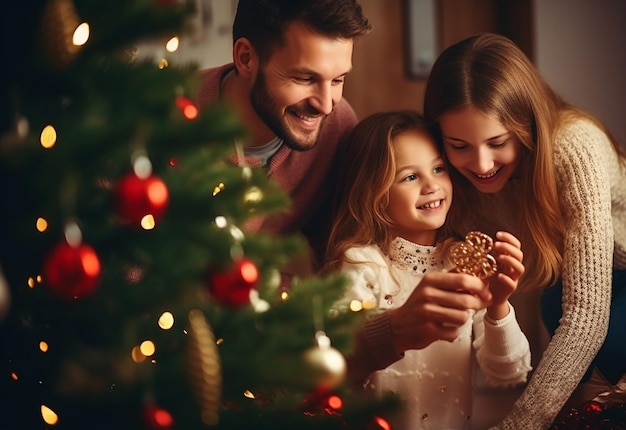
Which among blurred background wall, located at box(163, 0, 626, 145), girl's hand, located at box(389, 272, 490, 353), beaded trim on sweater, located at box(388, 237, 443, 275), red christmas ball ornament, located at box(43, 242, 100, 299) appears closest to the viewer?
red christmas ball ornament, located at box(43, 242, 100, 299)

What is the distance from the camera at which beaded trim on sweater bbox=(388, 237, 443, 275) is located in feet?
5.16

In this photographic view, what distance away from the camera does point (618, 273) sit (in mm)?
1703

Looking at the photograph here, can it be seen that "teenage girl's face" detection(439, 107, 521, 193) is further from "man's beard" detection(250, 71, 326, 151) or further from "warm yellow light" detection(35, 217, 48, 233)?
"warm yellow light" detection(35, 217, 48, 233)

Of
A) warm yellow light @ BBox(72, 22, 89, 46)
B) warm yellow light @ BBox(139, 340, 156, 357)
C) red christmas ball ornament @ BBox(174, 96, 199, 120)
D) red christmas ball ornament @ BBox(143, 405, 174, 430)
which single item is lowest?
warm yellow light @ BBox(139, 340, 156, 357)

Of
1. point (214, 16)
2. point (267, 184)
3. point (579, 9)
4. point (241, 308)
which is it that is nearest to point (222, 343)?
point (241, 308)

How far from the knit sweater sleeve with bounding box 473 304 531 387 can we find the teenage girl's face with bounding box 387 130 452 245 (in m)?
0.23

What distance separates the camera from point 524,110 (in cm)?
151

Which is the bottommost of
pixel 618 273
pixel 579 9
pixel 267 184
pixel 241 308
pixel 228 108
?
pixel 618 273

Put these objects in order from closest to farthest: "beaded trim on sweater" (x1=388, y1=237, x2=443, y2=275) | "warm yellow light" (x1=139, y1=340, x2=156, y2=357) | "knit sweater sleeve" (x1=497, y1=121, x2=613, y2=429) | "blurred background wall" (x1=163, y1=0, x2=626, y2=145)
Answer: "warm yellow light" (x1=139, y1=340, x2=156, y2=357) → "knit sweater sleeve" (x1=497, y1=121, x2=613, y2=429) → "beaded trim on sweater" (x1=388, y1=237, x2=443, y2=275) → "blurred background wall" (x1=163, y1=0, x2=626, y2=145)

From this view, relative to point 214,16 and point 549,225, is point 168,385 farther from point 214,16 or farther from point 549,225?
point 214,16

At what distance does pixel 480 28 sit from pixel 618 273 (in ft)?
4.09

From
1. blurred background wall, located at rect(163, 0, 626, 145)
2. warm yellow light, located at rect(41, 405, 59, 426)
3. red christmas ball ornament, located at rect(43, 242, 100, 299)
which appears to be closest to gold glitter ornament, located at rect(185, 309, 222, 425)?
red christmas ball ornament, located at rect(43, 242, 100, 299)

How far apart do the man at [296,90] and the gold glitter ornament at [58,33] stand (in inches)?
29.1

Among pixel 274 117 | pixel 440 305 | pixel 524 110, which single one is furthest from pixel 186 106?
pixel 524 110
